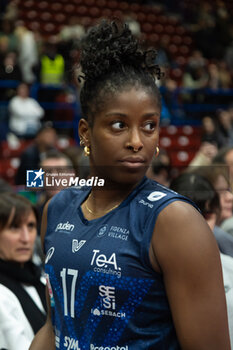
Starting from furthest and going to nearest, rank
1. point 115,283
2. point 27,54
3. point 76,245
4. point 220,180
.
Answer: point 27,54, point 220,180, point 76,245, point 115,283

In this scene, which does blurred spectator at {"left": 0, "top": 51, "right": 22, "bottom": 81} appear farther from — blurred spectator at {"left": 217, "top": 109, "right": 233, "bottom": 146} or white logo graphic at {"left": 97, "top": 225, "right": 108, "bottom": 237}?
white logo graphic at {"left": 97, "top": 225, "right": 108, "bottom": 237}

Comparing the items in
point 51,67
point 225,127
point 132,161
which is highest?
point 132,161

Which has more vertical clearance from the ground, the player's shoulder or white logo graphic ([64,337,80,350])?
the player's shoulder

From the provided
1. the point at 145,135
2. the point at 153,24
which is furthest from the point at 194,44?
the point at 145,135

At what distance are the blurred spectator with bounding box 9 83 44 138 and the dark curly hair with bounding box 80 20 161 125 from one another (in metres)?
6.82

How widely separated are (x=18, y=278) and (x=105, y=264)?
1.24m

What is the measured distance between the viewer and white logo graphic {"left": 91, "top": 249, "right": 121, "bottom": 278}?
107 centimetres

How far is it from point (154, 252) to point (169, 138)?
901 centimetres

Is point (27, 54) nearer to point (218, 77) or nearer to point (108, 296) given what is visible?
point (218, 77)

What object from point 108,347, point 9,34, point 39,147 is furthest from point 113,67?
point 9,34

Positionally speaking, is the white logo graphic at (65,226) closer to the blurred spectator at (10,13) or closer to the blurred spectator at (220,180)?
the blurred spectator at (220,180)

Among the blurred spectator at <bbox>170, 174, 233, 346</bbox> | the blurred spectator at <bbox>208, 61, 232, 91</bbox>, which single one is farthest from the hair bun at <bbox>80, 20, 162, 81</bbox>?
the blurred spectator at <bbox>208, 61, 232, 91</bbox>

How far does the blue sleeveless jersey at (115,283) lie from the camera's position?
3.45 ft

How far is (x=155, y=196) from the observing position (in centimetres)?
110
